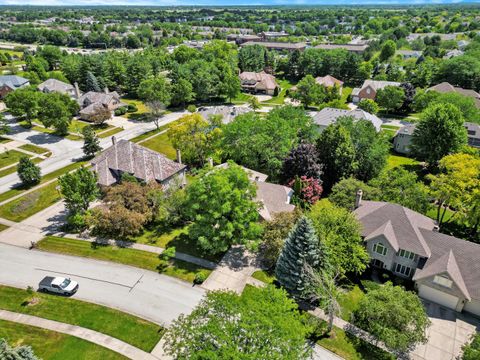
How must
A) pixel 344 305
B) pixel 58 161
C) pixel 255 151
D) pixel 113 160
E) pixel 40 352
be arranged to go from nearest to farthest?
pixel 40 352
pixel 344 305
pixel 113 160
pixel 255 151
pixel 58 161

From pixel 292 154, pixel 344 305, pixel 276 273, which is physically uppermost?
pixel 292 154

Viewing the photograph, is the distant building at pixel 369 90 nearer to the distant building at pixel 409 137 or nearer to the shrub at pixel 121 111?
the distant building at pixel 409 137

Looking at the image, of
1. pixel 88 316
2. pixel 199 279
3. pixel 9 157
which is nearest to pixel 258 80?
pixel 9 157

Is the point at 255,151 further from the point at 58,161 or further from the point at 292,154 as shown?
the point at 58,161

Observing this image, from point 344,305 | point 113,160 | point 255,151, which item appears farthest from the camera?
point 255,151

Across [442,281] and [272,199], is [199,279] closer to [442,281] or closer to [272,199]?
[272,199]

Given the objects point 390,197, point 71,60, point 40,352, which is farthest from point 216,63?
point 40,352

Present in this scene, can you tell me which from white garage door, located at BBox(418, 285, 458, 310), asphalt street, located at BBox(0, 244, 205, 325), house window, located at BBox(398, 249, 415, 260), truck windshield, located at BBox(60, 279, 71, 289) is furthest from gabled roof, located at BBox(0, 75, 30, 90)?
white garage door, located at BBox(418, 285, 458, 310)
